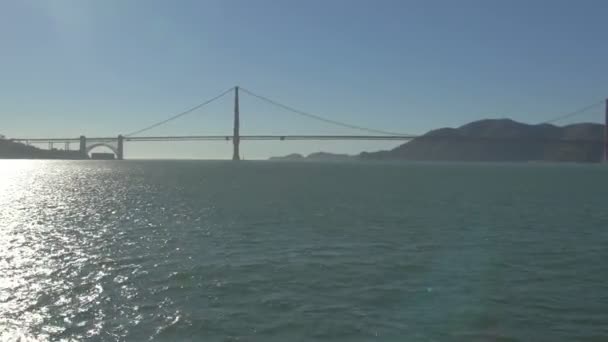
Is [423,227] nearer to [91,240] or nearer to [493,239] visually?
[493,239]

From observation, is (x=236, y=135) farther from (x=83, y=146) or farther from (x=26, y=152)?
(x=26, y=152)

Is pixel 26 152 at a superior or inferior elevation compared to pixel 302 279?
superior

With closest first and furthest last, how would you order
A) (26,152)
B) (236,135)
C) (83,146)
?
1. (236,135)
2. (83,146)
3. (26,152)

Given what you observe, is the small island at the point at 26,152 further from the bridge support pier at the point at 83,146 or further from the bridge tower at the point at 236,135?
the bridge tower at the point at 236,135

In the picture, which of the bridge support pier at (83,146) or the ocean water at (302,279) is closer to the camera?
the ocean water at (302,279)

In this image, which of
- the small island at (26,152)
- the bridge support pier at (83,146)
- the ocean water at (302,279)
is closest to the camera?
the ocean water at (302,279)

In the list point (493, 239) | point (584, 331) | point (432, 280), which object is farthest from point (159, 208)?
point (584, 331)

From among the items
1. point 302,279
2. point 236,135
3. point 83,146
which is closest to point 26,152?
point 83,146

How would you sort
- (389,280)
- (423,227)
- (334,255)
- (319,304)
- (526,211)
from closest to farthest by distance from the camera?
(319,304) < (389,280) < (334,255) < (423,227) < (526,211)

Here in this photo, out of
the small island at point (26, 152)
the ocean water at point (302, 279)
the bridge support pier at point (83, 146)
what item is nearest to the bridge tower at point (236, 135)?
the bridge support pier at point (83, 146)

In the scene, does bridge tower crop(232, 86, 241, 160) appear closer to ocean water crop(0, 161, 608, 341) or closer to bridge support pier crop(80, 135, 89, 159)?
bridge support pier crop(80, 135, 89, 159)

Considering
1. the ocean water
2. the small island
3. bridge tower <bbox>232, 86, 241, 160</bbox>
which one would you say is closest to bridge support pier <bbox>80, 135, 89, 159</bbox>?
the small island
